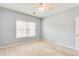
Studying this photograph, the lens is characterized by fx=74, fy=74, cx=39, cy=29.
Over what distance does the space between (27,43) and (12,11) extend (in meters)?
0.83

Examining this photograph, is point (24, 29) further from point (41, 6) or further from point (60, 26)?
point (60, 26)

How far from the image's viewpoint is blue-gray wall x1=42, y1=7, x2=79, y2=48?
1.93m

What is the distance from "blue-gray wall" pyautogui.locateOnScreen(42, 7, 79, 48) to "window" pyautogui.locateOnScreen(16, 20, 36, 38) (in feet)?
1.13

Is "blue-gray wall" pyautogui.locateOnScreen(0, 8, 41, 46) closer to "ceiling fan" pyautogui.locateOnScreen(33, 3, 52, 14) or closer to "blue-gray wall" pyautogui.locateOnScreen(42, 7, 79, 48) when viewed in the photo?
"ceiling fan" pyautogui.locateOnScreen(33, 3, 52, 14)

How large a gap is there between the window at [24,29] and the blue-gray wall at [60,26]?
343 millimetres

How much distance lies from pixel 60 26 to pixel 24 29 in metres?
0.98

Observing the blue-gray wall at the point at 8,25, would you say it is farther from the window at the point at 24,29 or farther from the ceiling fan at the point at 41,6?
the ceiling fan at the point at 41,6

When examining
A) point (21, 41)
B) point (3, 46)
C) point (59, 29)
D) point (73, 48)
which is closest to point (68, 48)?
point (73, 48)

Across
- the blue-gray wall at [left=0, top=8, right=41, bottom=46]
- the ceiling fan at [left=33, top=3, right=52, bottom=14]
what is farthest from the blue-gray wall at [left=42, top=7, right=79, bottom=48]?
the blue-gray wall at [left=0, top=8, right=41, bottom=46]

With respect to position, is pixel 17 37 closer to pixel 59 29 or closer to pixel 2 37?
pixel 2 37

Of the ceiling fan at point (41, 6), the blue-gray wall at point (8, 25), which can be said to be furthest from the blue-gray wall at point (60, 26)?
the blue-gray wall at point (8, 25)

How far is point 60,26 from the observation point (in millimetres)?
2018

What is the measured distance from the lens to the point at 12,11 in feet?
5.56

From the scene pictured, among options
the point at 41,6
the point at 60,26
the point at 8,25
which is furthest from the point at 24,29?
the point at 60,26
